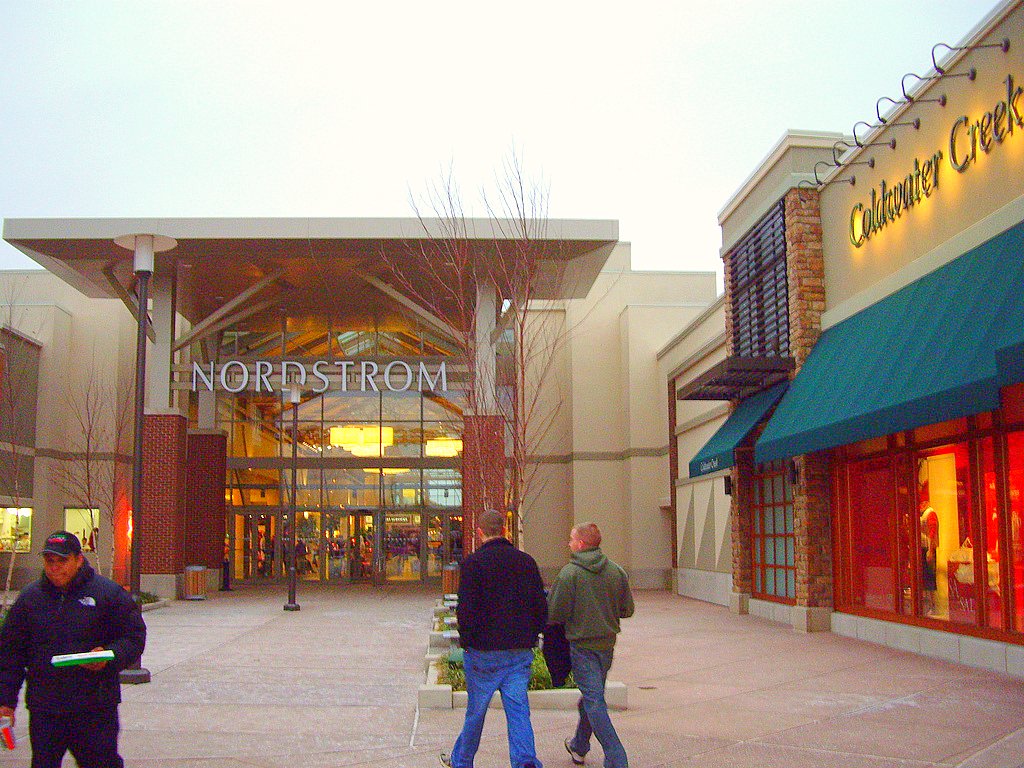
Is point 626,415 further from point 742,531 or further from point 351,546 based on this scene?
point 742,531

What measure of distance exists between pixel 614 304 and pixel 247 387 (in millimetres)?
12787

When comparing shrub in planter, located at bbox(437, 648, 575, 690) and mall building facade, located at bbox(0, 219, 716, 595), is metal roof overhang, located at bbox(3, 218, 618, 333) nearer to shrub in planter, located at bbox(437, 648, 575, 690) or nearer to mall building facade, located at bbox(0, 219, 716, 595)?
mall building facade, located at bbox(0, 219, 716, 595)

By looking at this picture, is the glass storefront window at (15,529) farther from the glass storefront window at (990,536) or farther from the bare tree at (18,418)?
the glass storefront window at (990,536)

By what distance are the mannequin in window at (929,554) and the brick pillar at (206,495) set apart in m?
22.6

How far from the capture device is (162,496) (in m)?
26.5

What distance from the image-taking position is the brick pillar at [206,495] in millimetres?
31016

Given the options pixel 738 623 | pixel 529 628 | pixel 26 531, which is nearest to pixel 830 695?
pixel 529 628

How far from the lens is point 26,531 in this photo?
33.9 metres

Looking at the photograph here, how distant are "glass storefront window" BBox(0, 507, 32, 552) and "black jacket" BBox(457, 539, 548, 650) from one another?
29.3 meters

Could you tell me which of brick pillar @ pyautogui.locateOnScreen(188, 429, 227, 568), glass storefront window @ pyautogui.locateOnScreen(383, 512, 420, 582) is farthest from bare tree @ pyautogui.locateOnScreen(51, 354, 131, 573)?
glass storefront window @ pyautogui.locateOnScreen(383, 512, 420, 582)

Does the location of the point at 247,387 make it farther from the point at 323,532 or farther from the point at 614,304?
the point at 614,304

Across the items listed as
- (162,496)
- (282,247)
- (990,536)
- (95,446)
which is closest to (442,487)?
(162,496)

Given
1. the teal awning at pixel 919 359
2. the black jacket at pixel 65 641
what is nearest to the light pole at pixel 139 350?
the black jacket at pixel 65 641

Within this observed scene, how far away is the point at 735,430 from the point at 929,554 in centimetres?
571
